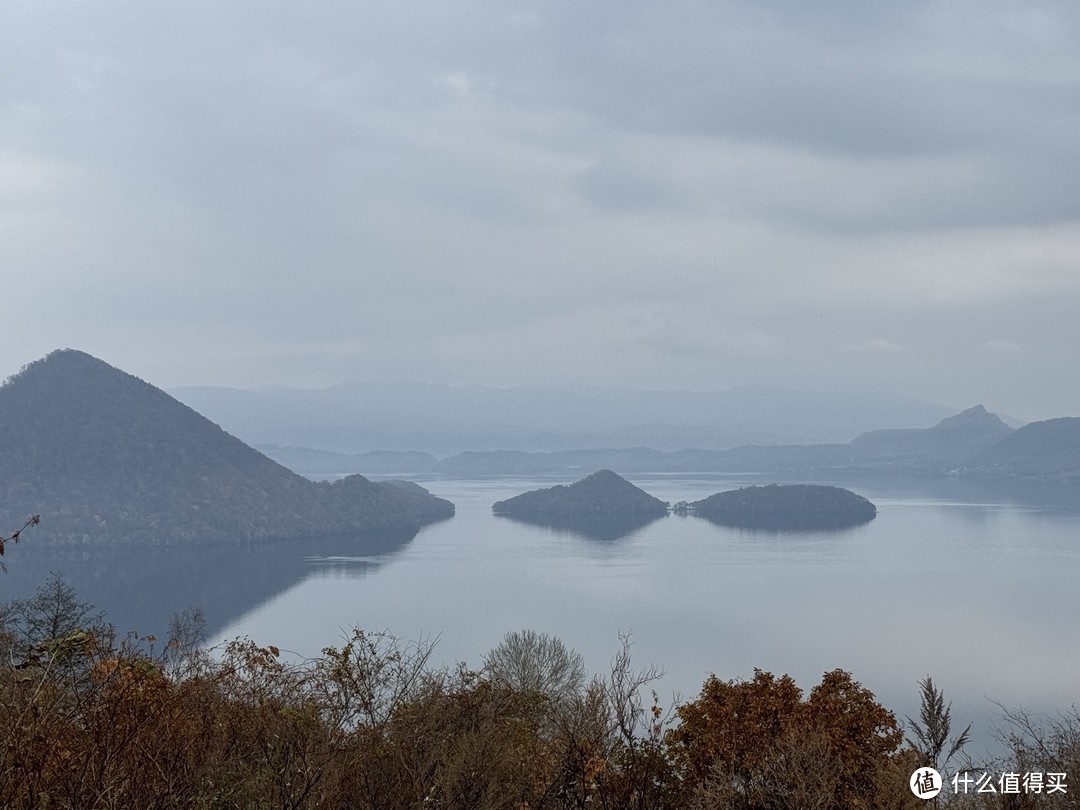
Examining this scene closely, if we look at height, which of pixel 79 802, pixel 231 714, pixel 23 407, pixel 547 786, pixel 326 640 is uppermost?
pixel 23 407

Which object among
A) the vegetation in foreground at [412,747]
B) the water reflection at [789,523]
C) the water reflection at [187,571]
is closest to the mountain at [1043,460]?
the water reflection at [789,523]

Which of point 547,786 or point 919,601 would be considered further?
point 919,601

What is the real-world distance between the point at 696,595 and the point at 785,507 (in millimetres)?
58812

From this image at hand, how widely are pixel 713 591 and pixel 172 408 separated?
79721 mm

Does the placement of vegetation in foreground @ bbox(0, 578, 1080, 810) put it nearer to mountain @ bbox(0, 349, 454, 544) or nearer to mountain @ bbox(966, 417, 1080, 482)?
mountain @ bbox(0, 349, 454, 544)

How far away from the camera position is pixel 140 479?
349 ft

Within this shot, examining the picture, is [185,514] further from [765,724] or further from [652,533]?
[765,724]

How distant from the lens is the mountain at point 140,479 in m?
99.0

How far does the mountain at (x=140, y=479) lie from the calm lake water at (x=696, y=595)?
708 centimetres

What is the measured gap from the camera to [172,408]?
120750 millimetres

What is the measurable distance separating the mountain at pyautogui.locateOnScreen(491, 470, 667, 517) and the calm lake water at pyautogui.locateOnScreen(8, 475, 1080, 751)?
13204mm

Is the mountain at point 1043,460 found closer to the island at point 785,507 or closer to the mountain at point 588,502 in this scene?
the island at point 785,507

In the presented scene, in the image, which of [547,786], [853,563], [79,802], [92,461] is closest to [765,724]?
[547,786]

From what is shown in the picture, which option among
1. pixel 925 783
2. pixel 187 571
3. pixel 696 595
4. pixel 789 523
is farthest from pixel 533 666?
pixel 789 523
